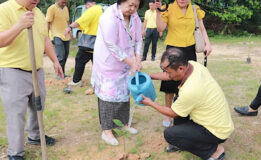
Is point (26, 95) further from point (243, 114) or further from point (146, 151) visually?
point (243, 114)

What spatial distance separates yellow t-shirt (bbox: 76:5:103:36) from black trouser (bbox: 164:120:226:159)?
255cm

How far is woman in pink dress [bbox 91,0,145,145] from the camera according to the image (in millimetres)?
2578

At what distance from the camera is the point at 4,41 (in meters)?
2.08

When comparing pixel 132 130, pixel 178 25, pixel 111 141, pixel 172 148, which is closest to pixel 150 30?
pixel 178 25

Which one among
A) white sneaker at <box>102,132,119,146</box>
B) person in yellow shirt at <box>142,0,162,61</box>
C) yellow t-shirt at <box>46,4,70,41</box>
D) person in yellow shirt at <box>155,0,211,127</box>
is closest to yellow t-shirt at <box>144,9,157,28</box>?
person in yellow shirt at <box>142,0,162,61</box>

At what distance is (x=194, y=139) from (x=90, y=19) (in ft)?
9.08

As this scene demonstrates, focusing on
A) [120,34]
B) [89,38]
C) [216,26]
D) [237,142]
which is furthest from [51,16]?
[216,26]

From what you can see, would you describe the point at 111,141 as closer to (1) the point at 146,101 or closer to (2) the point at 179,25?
(1) the point at 146,101

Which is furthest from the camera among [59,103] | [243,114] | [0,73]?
[59,103]

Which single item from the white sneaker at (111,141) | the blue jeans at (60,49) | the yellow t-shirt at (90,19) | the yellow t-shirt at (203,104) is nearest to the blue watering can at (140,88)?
the yellow t-shirt at (203,104)

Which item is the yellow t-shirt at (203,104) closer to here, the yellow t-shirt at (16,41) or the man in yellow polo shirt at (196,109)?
the man in yellow polo shirt at (196,109)

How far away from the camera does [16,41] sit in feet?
7.50

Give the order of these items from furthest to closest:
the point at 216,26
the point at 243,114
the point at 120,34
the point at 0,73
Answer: the point at 216,26, the point at 243,114, the point at 120,34, the point at 0,73

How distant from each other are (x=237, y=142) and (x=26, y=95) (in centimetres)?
227
